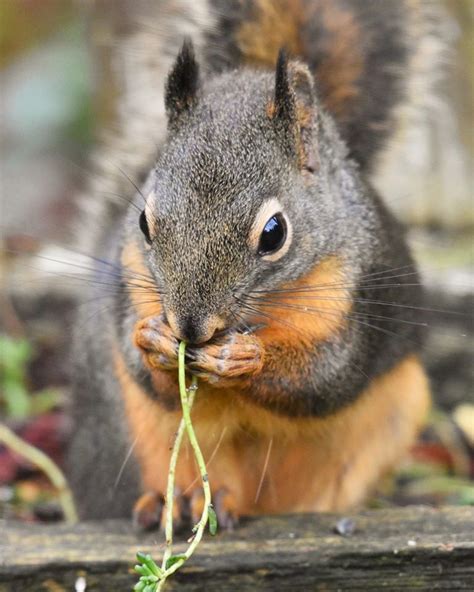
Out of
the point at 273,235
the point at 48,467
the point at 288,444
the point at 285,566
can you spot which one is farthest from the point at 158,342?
the point at 48,467

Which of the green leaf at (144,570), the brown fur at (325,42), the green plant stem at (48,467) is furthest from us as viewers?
the green plant stem at (48,467)

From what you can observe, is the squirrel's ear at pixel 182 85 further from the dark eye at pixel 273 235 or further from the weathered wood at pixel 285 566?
the weathered wood at pixel 285 566

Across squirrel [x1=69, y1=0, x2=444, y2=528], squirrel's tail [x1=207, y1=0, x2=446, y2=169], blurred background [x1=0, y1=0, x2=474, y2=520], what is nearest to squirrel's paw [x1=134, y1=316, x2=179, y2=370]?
squirrel [x1=69, y1=0, x2=444, y2=528]

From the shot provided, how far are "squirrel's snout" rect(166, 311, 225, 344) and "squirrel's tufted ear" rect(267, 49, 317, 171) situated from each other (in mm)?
465

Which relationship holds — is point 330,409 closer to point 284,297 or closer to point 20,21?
point 284,297

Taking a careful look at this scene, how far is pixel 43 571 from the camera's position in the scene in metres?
1.96

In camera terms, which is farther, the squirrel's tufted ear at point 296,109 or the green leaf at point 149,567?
the squirrel's tufted ear at point 296,109

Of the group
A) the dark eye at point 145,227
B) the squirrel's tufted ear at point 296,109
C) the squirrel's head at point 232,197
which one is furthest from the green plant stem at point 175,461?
the squirrel's tufted ear at point 296,109

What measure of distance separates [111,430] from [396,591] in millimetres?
889

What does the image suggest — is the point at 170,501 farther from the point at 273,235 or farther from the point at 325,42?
the point at 325,42

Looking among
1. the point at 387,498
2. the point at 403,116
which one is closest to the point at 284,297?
the point at 403,116

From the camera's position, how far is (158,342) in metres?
1.86

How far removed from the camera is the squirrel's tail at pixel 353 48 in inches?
101

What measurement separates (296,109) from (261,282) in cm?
39
